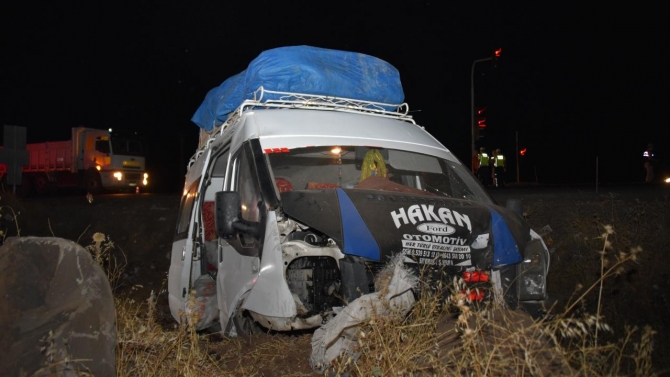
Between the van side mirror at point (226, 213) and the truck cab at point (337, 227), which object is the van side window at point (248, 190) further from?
the van side mirror at point (226, 213)

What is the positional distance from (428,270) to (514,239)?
0.64 m

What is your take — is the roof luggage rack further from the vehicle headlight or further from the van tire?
the vehicle headlight

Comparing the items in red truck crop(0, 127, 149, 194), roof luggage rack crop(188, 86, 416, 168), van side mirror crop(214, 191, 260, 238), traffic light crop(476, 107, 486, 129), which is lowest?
van side mirror crop(214, 191, 260, 238)

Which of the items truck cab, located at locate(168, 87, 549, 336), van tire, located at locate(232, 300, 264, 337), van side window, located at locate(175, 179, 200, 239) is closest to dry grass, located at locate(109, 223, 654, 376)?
van tire, located at locate(232, 300, 264, 337)

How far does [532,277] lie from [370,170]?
173 cm

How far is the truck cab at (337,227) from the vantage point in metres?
3.37

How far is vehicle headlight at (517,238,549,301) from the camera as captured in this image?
3668mm

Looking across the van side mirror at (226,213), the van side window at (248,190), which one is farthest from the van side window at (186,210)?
the van side mirror at (226,213)

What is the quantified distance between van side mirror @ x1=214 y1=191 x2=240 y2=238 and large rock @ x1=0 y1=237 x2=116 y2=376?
852mm

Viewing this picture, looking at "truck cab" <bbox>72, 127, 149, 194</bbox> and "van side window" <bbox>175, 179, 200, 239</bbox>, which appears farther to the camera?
"truck cab" <bbox>72, 127, 149, 194</bbox>

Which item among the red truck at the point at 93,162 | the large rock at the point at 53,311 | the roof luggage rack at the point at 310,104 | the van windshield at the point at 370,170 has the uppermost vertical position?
the red truck at the point at 93,162

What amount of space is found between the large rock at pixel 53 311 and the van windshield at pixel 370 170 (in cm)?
195

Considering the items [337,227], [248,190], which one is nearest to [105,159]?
[248,190]

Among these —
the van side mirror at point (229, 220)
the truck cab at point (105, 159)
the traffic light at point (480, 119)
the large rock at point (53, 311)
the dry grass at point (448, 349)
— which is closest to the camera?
the dry grass at point (448, 349)
